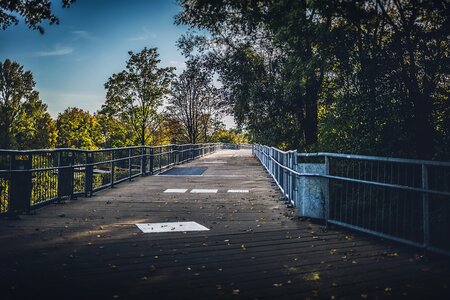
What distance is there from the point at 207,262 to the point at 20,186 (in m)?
4.77

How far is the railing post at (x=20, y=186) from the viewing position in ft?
24.6

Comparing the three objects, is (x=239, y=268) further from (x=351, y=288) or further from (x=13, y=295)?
(x=13, y=295)

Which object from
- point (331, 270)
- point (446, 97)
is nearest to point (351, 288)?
point (331, 270)

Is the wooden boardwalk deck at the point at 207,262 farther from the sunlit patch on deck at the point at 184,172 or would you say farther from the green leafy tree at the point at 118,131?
the green leafy tree at the point at 118,131

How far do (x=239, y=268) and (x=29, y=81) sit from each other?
62194mm

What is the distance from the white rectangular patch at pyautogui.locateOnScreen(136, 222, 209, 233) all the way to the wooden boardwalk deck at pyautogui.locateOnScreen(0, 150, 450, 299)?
0.17 metres

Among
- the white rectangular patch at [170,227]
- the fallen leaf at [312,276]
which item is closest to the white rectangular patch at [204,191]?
the white rectangular patch at [170,227]

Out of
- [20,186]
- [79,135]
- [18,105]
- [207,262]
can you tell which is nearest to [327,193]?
[207,262]

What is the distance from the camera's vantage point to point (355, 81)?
989 cm

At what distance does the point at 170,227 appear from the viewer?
6.78 m

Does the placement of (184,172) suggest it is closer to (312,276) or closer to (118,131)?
(312,276)

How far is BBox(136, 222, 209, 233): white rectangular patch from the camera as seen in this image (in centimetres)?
654

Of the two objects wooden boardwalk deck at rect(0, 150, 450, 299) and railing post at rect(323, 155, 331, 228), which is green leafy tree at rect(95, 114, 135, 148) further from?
railing post at rect(323, 155, 331, 228)

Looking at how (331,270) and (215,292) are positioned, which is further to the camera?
(331,270)
